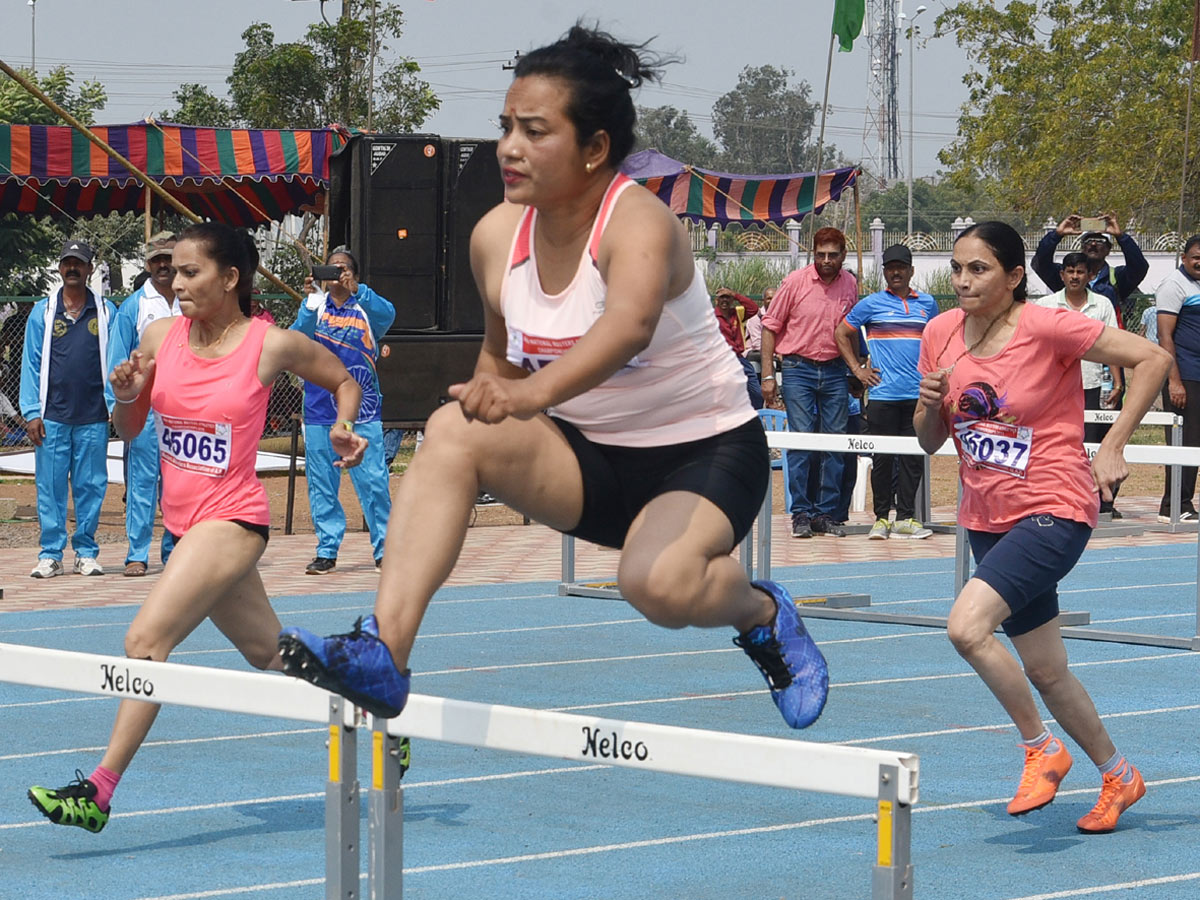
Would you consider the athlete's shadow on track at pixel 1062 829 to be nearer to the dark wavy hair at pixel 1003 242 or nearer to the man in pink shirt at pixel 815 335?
the dark wavy hair at pixel 1003 242

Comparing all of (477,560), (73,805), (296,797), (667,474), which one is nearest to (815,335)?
(477,560)

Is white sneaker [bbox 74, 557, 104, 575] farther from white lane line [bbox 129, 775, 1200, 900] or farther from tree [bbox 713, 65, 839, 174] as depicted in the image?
tree [bbox 713, 65, 839, 174]

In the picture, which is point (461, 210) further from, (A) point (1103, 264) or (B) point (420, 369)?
(A) point (1103, 264)

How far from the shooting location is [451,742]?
375 centimetres

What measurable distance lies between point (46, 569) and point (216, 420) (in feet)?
23.2

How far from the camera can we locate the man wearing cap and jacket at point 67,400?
38.5 ft

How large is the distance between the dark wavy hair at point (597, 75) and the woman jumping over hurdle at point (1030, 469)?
6.91 feet

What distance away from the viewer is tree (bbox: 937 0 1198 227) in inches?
1394

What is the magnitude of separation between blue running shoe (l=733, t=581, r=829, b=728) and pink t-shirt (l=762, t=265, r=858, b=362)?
Result: 9030mm

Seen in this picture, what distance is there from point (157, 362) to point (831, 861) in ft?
8.46

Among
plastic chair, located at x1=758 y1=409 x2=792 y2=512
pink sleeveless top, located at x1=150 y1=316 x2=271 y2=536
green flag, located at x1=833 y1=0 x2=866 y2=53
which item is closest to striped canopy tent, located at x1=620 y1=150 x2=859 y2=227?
green flag, located at x1=833 y1=0 x2=866 y2=53

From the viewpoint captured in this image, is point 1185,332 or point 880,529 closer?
point 880,529

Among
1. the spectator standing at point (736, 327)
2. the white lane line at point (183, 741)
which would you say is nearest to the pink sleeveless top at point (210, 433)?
the white lane line at point (183, 741)

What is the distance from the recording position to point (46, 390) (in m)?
11.8
